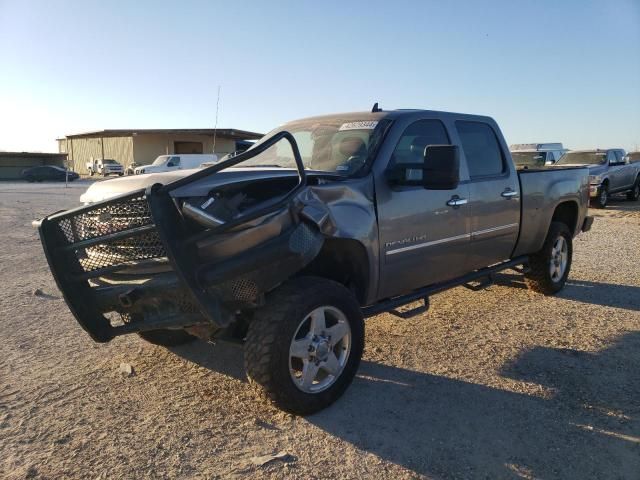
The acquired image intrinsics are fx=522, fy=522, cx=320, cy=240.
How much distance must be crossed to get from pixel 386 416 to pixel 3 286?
17.3 ft

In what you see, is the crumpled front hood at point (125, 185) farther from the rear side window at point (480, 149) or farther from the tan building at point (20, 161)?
the tan building at point (20, 161)

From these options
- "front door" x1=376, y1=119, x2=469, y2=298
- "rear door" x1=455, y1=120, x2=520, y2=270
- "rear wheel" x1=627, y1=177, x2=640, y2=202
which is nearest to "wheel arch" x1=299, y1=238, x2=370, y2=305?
"front door" x1=376, y1=119, x2=469, y2=298

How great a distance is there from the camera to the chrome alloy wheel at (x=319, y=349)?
3309mm

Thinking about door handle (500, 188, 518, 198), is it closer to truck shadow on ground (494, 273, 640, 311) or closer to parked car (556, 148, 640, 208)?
truck shadow on ground (494, 273, 640, 311)

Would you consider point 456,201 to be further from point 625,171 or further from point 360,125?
point 625,171

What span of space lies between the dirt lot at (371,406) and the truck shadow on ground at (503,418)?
1 centimetres

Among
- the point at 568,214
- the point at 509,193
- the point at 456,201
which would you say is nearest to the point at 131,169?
the point at 568,214

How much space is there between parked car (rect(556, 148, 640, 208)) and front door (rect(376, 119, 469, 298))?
15.2m

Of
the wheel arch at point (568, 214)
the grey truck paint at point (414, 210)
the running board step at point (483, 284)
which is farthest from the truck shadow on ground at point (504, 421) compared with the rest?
the wheel arch at point (568, 214)

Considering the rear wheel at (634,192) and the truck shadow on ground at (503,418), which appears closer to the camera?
the truck shadow on ground at (503,418)

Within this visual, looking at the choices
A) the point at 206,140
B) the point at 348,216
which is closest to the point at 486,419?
the point at 348,216

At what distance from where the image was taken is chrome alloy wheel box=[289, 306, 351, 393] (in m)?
3.31

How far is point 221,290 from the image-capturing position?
9.92ft

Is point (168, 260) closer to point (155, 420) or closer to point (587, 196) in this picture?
point (155, 420)
